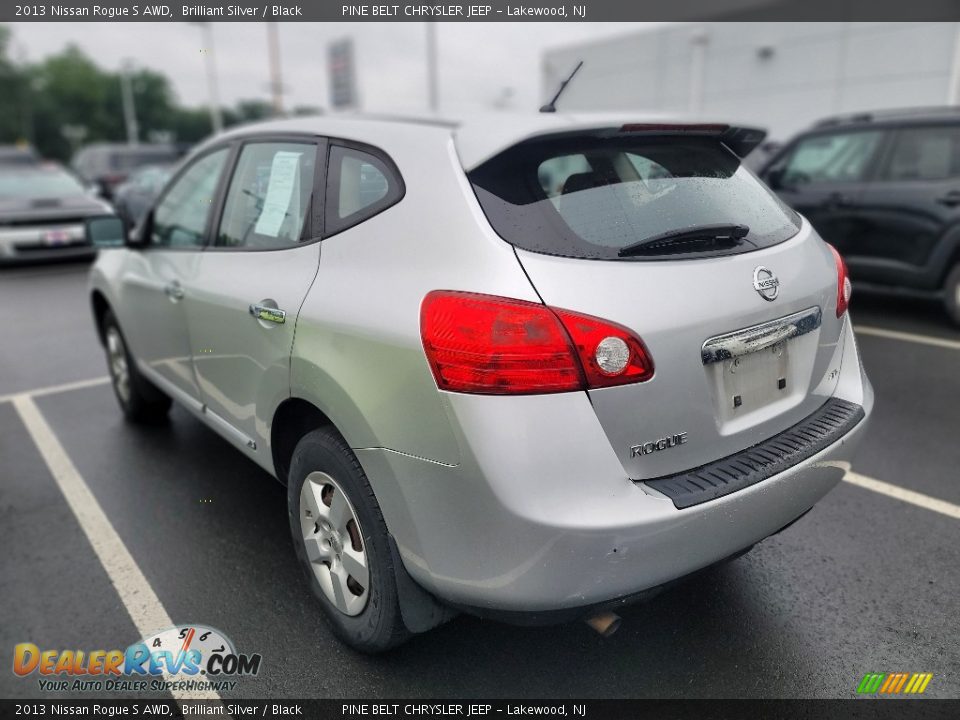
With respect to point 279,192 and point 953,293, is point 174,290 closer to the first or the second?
point 279,192

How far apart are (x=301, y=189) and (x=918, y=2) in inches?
870

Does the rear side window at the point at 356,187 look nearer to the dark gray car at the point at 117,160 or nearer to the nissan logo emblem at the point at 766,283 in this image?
the nissan logo emblem at the point at 766,283

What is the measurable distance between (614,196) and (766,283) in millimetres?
523

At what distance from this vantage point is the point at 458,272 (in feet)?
6.40

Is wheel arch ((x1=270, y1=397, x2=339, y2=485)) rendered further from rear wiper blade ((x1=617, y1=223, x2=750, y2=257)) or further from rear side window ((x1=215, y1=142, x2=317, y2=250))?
rear wiper blade ((x1=617, y1=223, x2=750, y2=257))

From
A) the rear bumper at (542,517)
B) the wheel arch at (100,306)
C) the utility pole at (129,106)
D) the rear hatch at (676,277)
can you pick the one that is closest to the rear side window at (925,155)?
the rear hatch at (676,277)

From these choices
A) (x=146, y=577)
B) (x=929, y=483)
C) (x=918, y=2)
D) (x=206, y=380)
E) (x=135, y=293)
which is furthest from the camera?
(x=918, y=2)

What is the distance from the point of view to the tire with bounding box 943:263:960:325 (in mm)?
6348

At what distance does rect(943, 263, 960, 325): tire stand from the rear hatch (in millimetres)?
4825

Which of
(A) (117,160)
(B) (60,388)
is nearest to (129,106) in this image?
(A) (117,160)

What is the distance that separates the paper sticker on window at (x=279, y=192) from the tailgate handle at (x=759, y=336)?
1537mm

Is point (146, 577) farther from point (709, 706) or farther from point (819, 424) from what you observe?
point (819, 424)

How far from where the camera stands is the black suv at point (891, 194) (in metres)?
6.27

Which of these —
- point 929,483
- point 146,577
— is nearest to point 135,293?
point 146,577
